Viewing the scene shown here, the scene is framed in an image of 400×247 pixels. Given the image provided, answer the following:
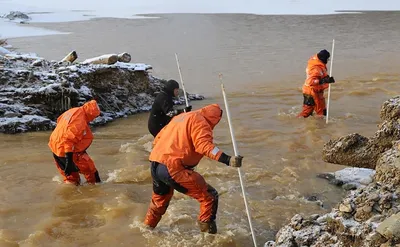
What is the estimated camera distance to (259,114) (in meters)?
12.2

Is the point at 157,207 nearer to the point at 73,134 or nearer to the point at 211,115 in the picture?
the point at 211,115

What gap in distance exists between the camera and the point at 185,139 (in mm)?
5172

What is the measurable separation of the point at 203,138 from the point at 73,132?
2523mm

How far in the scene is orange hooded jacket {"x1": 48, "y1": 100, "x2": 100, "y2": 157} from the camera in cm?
676

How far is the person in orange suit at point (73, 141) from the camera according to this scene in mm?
6773

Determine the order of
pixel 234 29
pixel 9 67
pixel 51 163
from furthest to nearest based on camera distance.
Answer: pixel 234 29 < pixel 9 67 < pixel 51 163

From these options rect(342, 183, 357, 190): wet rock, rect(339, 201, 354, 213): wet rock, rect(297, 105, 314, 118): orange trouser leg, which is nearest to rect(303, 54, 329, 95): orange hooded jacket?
rect(297, 105, 314, 118): orange trouser leg

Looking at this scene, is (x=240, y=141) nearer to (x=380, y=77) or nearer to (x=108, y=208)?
(x=108, y=208)

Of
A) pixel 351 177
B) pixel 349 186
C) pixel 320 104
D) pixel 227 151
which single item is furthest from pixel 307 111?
pixel 349 186

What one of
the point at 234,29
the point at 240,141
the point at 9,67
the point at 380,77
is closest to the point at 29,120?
the point at 9,67

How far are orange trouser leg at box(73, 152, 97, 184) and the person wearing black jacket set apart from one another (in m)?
1.21

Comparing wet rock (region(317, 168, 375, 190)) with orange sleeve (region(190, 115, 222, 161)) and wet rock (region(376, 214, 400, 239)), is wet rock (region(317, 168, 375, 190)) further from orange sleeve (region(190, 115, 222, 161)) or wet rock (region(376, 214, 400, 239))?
wet rock (region(376, 214, 400, 239))

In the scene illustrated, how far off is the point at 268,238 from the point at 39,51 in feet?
62.2

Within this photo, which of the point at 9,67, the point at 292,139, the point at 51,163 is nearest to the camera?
the point at 51,163
